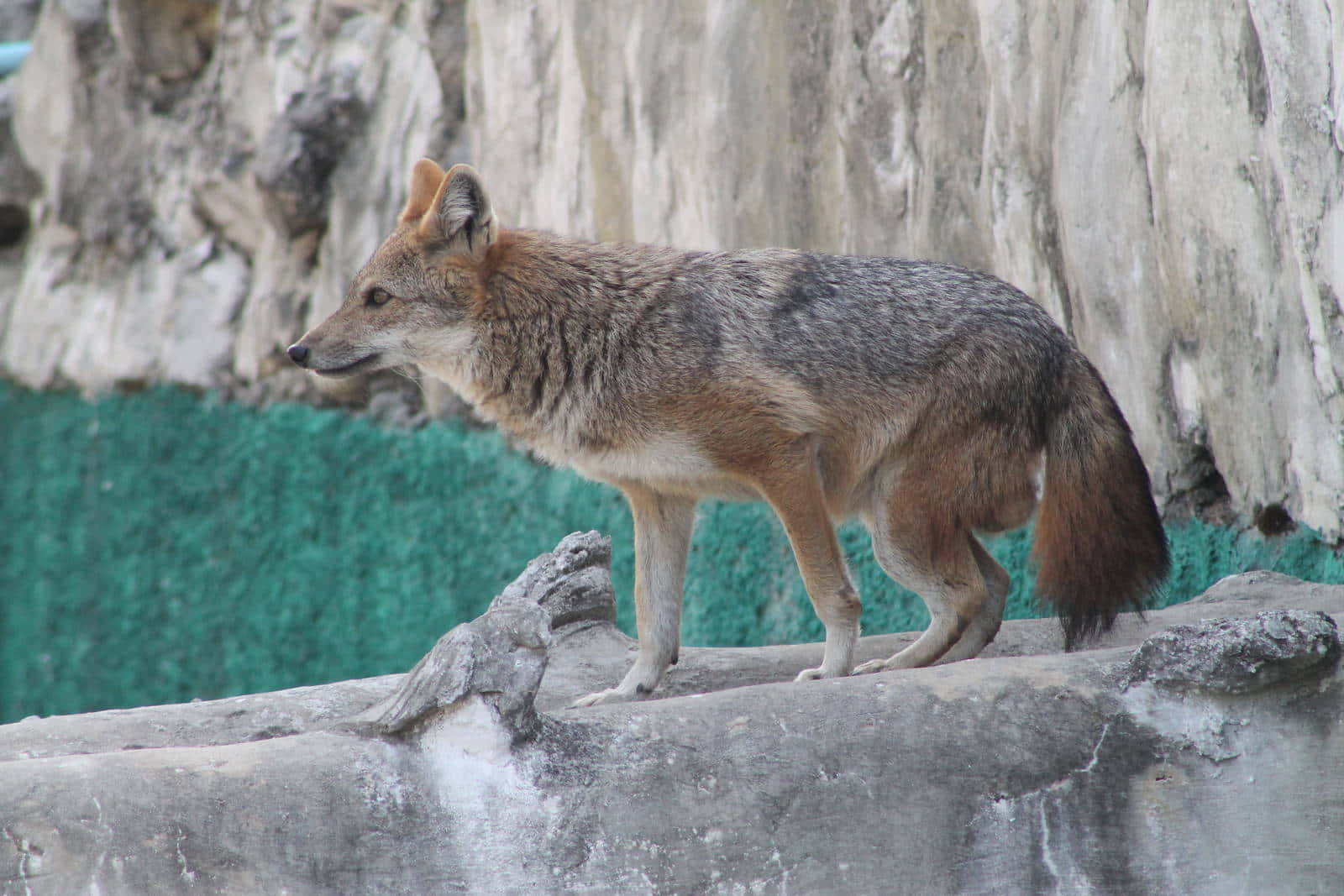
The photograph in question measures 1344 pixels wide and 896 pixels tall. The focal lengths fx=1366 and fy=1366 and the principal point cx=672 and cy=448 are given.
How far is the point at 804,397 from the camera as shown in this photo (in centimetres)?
407

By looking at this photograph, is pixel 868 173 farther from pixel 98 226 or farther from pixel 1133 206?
pixel 98 226

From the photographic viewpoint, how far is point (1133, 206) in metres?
4.78

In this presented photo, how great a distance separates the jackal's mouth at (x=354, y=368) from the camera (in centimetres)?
438

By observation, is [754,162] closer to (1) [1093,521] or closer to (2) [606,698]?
(1) [1093,521]

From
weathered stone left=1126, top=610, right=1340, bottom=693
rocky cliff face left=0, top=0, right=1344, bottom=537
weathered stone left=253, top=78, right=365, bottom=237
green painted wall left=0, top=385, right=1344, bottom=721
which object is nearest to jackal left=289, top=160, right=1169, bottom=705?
rocky cliff face left=0, top=0, right=1344, bottom=537

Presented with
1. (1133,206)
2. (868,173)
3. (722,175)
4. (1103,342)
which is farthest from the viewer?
(722,175)

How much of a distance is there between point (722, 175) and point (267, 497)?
4.28 meters

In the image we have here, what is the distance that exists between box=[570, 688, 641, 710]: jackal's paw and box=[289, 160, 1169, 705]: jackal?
0.04 ft

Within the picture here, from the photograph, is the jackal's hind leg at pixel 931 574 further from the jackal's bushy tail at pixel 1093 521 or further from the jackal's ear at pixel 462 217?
the jackal's ear at pixel 462 217

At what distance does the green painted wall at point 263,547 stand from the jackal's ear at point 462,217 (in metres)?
2.93

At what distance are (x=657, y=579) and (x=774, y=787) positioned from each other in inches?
61.1

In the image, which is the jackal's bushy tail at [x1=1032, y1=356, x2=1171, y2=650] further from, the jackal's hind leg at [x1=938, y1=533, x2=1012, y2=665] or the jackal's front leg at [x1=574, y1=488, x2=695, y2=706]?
the jackal's front leg at [x1=574, y1=488, x2=695, y2=706]

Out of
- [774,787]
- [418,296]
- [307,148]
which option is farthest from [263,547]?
[774,787]

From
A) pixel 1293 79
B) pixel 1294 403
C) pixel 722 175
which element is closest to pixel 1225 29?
pixel 1293 79
